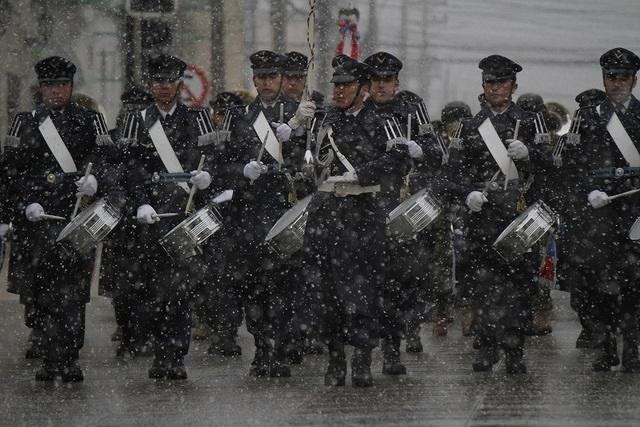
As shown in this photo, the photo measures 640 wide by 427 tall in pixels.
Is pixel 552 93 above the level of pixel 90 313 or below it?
above

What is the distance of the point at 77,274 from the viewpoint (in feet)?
41.1

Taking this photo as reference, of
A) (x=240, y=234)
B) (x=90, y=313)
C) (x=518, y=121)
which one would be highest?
(x=518, y=121)

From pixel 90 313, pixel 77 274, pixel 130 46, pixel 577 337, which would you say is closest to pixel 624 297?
pixel 577 337

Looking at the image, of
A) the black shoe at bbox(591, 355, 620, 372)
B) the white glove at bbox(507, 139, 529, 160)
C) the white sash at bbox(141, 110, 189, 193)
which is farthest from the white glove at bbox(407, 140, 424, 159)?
the black shoe at bbox(591, 355, 620, 372)

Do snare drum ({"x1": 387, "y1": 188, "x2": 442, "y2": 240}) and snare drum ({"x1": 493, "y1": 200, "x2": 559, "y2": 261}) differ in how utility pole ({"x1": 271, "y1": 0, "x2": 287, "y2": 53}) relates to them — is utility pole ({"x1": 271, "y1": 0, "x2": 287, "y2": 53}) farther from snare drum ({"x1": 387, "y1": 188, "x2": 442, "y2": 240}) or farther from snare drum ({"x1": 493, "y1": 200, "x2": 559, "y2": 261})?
snare drum ({"x1": 493, "y1": 200, "x2": 559, "y2": 261})

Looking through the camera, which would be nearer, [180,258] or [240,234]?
[180,258]

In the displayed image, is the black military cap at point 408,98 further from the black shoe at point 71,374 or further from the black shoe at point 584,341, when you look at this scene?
the black shoe at point 71,374

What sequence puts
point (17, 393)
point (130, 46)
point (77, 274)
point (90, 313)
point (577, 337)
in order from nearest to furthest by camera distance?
point (17, 393) → point (77, 274) → point (577, 337) → point (90, 313) → point (130, 46)

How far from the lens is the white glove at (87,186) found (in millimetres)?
12258

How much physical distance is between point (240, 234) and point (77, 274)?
1345mm

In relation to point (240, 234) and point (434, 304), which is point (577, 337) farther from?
point (240, 234)

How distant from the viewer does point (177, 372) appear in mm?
12398

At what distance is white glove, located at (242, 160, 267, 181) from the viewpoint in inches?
506

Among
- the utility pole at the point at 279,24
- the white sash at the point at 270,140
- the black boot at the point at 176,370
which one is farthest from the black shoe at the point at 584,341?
the utility pole at the point at 279,24
